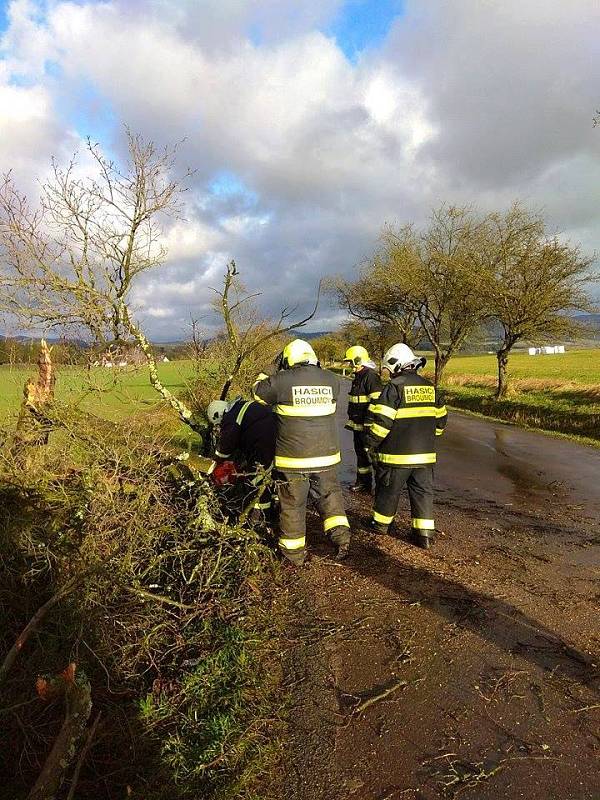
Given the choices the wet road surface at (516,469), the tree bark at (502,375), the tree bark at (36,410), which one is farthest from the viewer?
the tree bark at (502,375)

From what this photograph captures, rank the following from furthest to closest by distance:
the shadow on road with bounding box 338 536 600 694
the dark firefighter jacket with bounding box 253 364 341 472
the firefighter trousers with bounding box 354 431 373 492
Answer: the firefighter trousers with bounding box 354 431 373 492, the dark firefighter jacket with bounding box 253 364 341 472, the shadow on road with bounding box 338 536 600 694

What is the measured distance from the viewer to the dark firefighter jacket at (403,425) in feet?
15.9

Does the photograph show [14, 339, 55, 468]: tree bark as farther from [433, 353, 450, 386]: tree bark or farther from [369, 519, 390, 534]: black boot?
[433, 353, 450, 386]: tree bark

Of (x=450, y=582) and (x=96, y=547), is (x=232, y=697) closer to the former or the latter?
(x=96, y=547)

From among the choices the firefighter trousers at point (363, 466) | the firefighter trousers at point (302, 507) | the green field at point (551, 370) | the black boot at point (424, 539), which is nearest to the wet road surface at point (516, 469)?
the firefighter trousers at point (363, 466)

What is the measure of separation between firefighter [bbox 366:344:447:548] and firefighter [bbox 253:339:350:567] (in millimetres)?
635

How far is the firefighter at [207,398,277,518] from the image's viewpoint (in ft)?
15.6

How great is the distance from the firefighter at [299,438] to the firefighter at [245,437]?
425 mm

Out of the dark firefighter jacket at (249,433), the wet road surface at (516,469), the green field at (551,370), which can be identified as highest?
the dark firefighter jacket at (249,433)

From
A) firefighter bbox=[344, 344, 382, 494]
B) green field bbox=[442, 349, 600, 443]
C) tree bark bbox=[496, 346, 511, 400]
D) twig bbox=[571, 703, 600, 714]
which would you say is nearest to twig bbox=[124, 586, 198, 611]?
twig bbox=[571, 703, 600, 714]

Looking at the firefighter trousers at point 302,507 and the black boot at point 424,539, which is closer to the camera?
the firefighter trousers at point 302,507

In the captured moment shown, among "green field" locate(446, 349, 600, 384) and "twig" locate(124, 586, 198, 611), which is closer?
"twig" locate(124, 586, 198, 611)

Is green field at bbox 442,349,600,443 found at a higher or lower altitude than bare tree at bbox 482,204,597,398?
lower

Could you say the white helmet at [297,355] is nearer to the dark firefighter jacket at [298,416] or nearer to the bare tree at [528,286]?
the dark firefighter jacket at [298,416]
